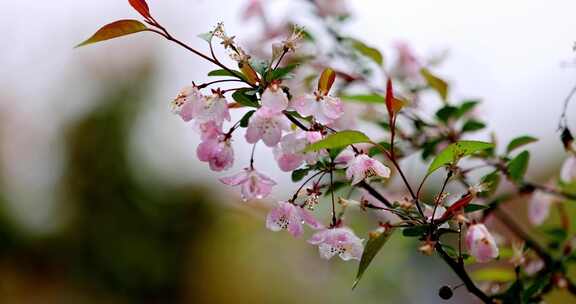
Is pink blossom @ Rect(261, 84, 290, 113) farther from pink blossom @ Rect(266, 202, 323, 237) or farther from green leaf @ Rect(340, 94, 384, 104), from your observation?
green leaf @ Rect(340, 94, 384, 104)

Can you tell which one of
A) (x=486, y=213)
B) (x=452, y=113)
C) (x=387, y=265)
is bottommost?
(x=387, y=265)

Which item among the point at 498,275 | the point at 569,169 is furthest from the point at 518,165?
the point at 498,275

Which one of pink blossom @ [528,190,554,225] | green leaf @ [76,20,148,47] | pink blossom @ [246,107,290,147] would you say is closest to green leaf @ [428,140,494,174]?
pink blossom @ [246,107,290,147]

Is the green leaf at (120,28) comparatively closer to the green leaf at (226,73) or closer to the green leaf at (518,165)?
the green leaf at (226,73)

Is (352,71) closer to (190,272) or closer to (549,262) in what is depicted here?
(549,262)

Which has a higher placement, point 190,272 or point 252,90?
point 252,90

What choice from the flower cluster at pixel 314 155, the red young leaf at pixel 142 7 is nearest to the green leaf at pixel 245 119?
the flower cluster at pixel 314 155

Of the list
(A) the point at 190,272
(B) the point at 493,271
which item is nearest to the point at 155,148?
(A) the point at 190,272
